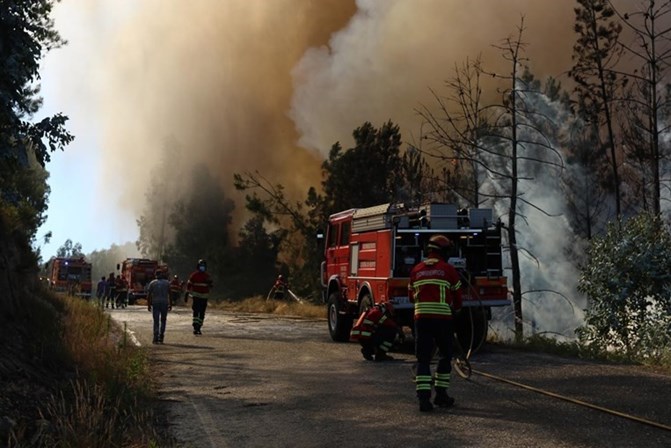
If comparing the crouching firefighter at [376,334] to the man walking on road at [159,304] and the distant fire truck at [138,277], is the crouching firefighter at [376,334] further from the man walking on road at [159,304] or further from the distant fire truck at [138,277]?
the distant fire truck at [138,277]

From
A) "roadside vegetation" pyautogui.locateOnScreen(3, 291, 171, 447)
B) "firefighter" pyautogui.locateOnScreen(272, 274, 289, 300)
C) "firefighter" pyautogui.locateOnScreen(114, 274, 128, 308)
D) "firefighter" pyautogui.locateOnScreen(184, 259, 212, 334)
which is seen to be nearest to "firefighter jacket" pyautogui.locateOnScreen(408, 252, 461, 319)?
"roadside vegetation" pyautogui.locateOnScreen(3, 291, 171, 447)

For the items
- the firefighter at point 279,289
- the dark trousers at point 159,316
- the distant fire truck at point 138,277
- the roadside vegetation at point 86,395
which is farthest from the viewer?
the distant fire truck at point 138,277

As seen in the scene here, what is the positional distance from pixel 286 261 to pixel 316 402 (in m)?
30.3

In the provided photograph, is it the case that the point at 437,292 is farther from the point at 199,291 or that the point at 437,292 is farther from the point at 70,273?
the point at 70,273

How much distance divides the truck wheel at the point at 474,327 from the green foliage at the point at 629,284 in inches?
131

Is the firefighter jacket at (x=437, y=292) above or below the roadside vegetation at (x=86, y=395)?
above

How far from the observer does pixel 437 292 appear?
714 centimetres

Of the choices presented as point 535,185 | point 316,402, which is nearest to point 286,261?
point 535,185

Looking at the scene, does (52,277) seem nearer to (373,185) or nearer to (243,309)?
(243,309)

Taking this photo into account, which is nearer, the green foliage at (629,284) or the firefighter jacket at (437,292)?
the firefighter jacket at (437,292)

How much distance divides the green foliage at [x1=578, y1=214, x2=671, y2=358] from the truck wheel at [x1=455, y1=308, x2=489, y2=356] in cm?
333

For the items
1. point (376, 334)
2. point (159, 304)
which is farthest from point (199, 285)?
point (376, 334)

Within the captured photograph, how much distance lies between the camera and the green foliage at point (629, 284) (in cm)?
1439

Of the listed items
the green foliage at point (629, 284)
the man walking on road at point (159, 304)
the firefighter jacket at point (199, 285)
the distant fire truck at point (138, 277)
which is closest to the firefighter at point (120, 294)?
the distant fire truck at point (138, 277)
